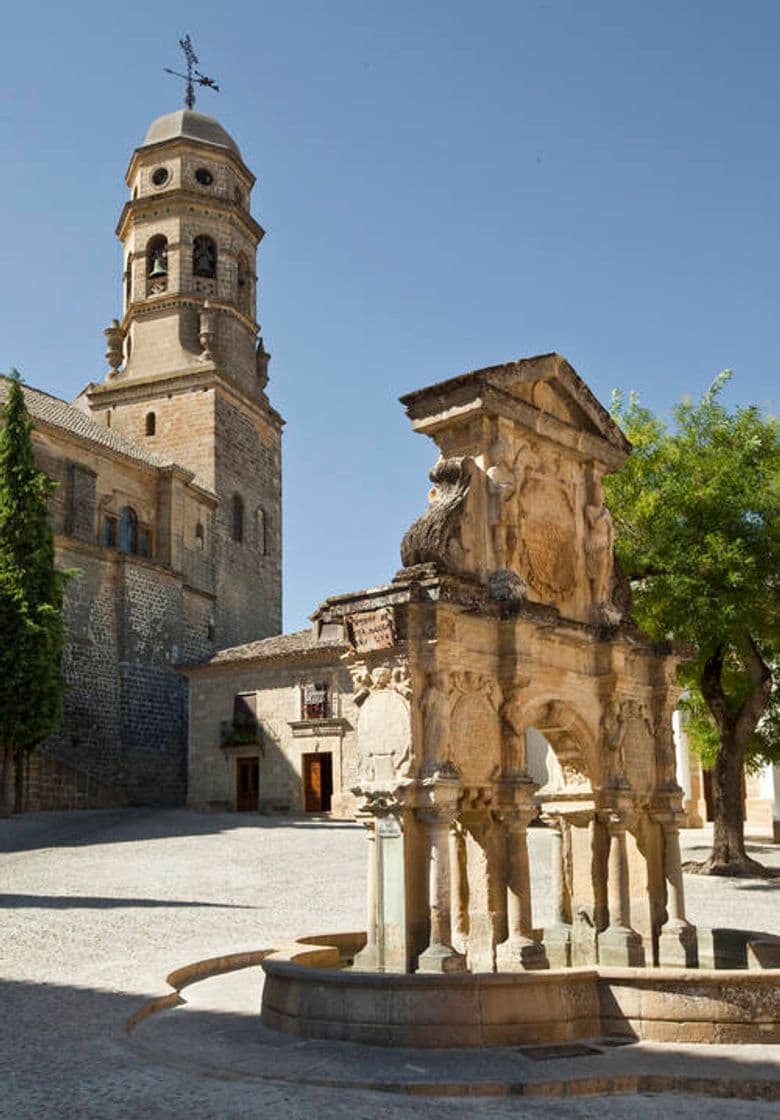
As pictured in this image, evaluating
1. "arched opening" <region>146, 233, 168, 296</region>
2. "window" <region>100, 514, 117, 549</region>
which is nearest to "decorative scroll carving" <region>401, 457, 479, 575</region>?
"window" <region>100, 514, 117, 549</region>

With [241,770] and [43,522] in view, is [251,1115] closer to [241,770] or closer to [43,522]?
[43,522]

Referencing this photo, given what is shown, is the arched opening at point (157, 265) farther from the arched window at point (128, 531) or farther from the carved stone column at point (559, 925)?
the carved stone column at point (559, 925)

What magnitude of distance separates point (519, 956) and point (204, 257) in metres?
36.4

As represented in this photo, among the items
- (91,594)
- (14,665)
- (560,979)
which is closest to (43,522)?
(14,665)

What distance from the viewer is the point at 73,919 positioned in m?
14.1

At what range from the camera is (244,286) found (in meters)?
42.9

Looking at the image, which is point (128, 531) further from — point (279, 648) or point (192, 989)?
point (192, 989)

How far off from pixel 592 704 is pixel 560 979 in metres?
2.97

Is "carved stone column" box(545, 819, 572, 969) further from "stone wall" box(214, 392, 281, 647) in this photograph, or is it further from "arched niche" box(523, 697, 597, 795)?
"stone wall" box(214, 392, 281, 647)

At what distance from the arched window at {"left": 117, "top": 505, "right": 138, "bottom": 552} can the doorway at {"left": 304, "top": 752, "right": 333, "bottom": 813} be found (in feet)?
32.6

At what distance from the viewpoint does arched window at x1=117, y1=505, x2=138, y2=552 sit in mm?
36938

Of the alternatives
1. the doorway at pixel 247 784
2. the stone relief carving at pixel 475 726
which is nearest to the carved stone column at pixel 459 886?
the stone relief carving at pixel 475 726

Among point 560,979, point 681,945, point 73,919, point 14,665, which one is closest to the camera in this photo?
point 560,979

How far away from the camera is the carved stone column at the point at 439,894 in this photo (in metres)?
8.20
